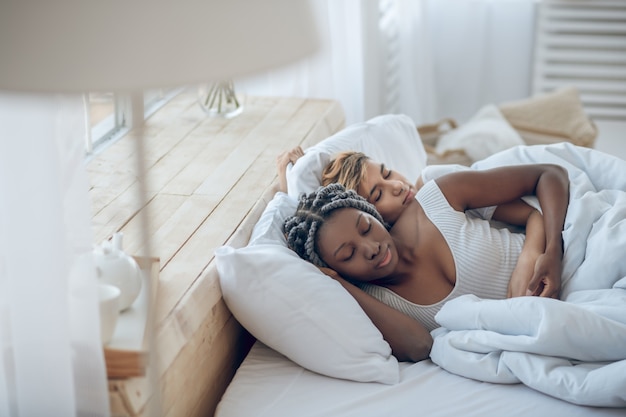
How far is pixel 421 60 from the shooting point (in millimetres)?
3756

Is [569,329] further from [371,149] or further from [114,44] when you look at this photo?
[114,44]

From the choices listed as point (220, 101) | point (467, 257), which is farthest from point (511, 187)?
point (220, 101)

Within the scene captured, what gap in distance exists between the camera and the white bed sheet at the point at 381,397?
55.5 inches

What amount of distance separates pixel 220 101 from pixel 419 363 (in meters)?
1.23

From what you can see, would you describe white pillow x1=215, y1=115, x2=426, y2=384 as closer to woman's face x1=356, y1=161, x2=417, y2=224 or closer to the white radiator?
woman's face x1=356, y1=161, x2=417, y2=224

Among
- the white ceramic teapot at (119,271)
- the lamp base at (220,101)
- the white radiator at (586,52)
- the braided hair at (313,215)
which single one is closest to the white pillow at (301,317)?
the braided hair at (313,215)

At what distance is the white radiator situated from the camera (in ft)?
12.7

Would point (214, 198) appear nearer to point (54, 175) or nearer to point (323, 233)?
point (323, 233)

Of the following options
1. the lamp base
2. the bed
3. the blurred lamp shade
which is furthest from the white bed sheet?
the lamp base

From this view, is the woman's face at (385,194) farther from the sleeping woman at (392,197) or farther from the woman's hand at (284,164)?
the woman's hand at (284,164)

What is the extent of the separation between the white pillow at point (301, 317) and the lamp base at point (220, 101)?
3.48ft

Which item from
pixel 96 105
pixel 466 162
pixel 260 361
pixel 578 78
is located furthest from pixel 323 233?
pixel 578 78

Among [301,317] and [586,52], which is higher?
[586,52]

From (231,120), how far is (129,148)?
44 centimetres
